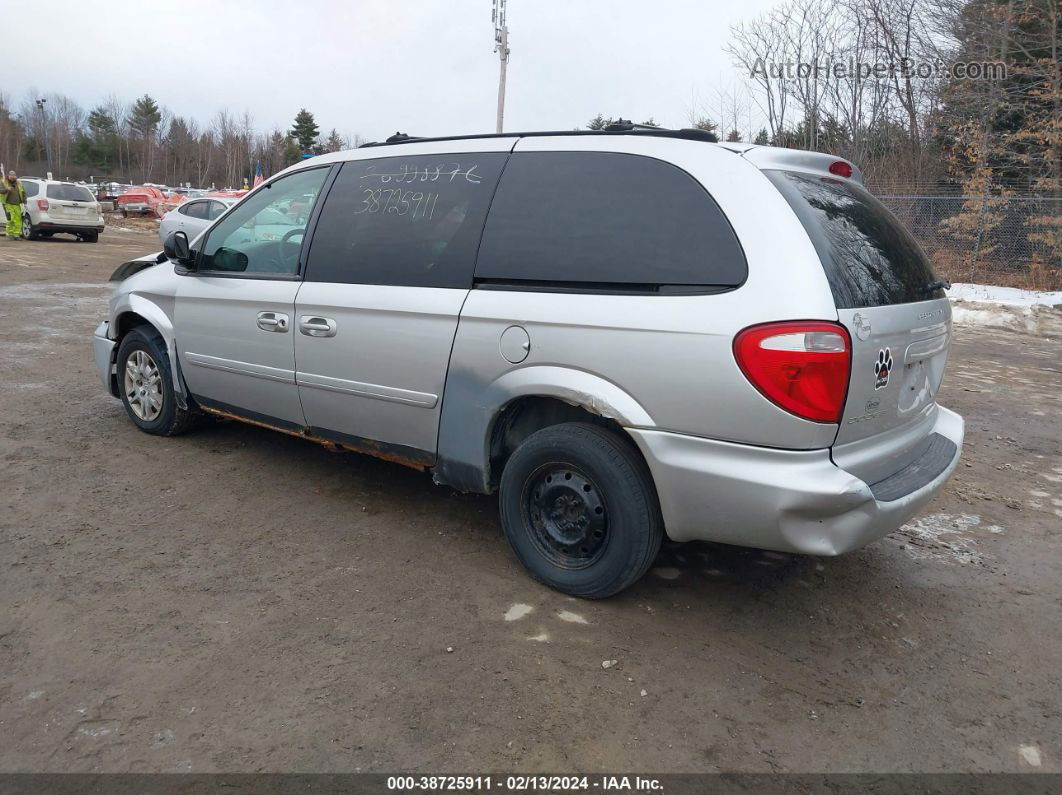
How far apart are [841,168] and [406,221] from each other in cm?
203

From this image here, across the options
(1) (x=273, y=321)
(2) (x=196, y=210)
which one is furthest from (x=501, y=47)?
(1) (x=273, y=321)

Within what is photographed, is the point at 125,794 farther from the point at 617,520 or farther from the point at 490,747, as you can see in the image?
the point at 617,520

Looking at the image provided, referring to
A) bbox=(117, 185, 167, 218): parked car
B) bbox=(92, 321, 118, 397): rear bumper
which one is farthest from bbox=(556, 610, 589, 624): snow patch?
bbox=(117, 185, 167, 218): parked car

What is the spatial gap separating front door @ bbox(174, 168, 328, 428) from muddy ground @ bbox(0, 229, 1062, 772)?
0.54 meters

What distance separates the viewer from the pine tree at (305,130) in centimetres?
7444

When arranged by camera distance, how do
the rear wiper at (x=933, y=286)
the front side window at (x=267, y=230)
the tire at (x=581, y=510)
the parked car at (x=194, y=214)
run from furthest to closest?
the parked car at (x=194, y=214), the front side window at (x=267, y=230), the rear wiper at (x=933, y=286), the tire at (x=581, y=510)

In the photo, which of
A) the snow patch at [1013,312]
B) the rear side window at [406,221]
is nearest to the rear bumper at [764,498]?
the rear side window at [406,221]

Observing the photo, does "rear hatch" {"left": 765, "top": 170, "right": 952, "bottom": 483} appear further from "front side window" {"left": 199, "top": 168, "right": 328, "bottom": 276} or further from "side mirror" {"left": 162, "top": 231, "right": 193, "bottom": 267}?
"side mirror" {"left": 162, "top": 231, "right": 193, "bottom": 267}

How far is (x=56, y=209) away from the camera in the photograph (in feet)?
67.3

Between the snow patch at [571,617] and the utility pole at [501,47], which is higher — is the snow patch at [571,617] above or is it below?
below

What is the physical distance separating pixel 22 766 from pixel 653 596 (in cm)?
232

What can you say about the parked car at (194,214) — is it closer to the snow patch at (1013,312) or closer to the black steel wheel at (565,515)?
the snow patch at (1013,312)

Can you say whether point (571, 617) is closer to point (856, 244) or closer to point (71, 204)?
point (856, 244)

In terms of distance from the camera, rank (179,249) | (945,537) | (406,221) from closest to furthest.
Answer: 1. (406,221)
2. (945,537)
3. (179,249)
